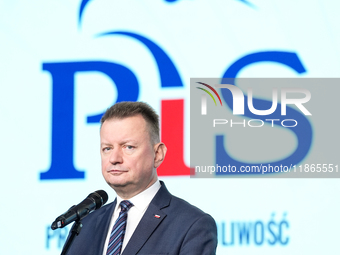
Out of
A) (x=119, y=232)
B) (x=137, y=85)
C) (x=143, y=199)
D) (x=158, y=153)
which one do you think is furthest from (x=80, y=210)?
(x=137, y=85)

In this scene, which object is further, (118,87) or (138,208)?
(118,87)

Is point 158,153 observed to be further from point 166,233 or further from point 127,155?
point 166,233

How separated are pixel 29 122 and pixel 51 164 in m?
0.47

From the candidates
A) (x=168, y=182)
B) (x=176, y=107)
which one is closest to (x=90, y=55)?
(x=176, y=107)

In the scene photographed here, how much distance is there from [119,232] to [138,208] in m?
0.17

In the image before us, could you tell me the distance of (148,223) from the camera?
7.97 feet

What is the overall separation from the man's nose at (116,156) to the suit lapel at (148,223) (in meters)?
0.30

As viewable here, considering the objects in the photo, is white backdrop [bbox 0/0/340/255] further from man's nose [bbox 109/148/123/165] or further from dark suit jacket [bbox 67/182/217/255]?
man's nose [bbox 109/148/123/165]

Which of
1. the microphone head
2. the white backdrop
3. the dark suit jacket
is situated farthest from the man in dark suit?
the white backdrop

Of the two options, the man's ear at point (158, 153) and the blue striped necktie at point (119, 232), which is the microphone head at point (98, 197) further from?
the man's ear at point (158, 153)

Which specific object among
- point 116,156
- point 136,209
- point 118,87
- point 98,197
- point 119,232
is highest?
point 118,87

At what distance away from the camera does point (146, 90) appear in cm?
416

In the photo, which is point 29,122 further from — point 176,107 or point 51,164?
point 176,107

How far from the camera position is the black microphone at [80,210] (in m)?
1.93
